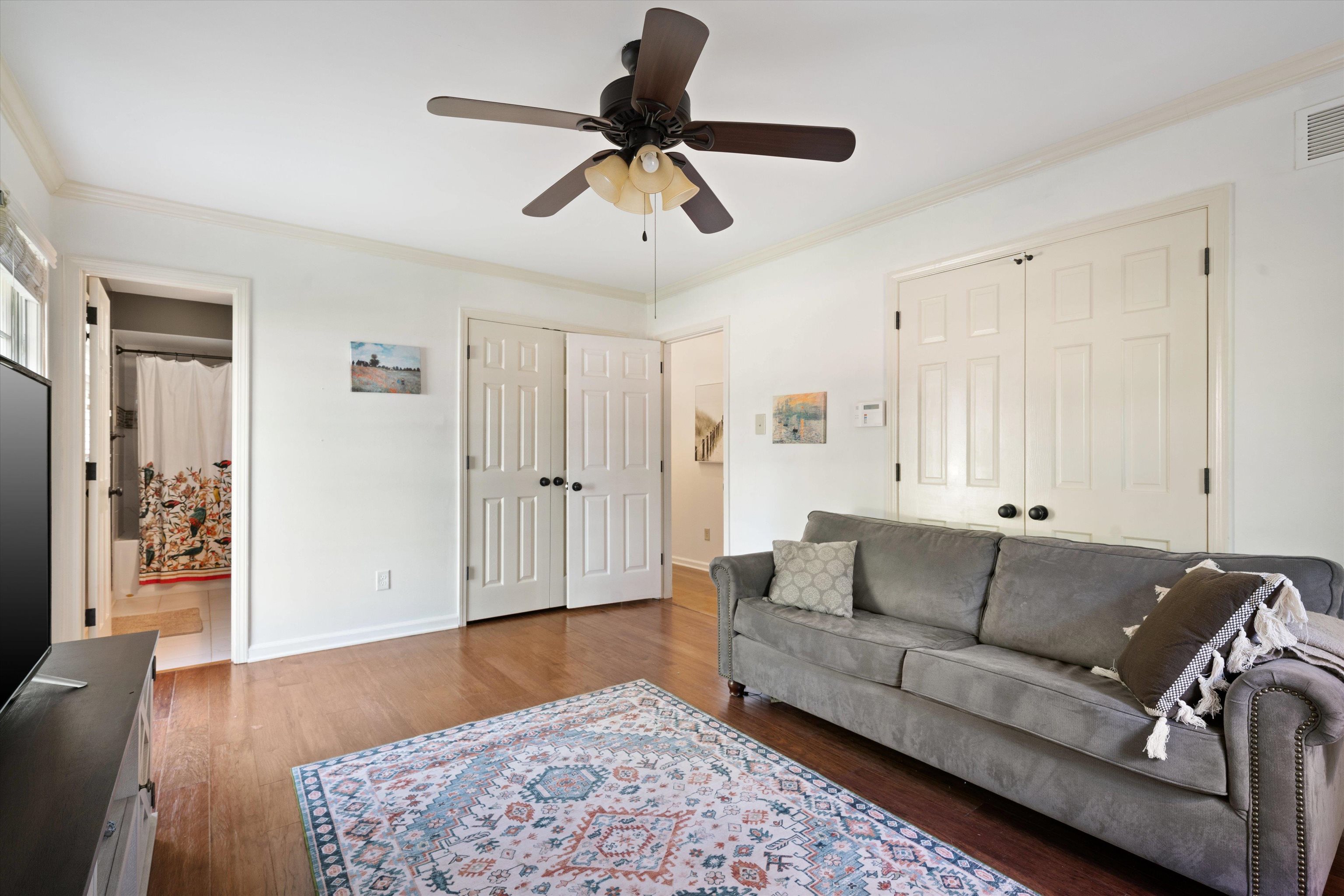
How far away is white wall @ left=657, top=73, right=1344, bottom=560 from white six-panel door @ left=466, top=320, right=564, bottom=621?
1.93 metres

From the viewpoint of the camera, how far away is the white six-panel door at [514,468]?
169 inches

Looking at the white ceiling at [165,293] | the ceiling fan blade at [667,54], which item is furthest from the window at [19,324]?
the ceiling fan blade at [667,54]

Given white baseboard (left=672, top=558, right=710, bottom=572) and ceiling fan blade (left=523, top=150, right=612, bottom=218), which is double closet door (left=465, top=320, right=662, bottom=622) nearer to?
white baseboard (left=672, top=558, right=710, bottom=572)

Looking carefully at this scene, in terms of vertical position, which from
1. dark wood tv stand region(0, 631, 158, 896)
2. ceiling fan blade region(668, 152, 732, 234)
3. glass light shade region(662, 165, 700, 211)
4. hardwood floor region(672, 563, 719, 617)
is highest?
ceiling fan blade region(668, 152, 732, 234)

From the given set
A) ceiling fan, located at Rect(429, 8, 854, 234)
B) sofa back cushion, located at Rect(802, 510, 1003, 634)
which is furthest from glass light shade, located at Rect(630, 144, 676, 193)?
sofa back cushion, located at Rect(802, 510, 1003, 634)

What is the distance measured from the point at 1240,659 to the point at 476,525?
12.7 feet

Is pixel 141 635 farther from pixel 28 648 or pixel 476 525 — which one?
pixel 476 525

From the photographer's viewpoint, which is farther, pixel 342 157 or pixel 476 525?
pixel 476 525

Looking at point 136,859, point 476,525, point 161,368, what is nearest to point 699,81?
point 136,859

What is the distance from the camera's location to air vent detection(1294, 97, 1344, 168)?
2.06 m

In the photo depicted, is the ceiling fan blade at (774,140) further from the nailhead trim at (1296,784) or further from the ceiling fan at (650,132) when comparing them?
the nailhead trim at (1296,784)

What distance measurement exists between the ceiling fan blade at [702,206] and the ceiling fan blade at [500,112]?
1.35 feet

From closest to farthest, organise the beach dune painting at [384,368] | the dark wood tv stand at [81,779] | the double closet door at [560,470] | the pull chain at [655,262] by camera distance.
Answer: the dark wood tv stand at [81,779] < the pull chain at [655,262] < the beach dune painting at [384,368] < the double closet door at [560,470]

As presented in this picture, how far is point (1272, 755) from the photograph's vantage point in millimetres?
1476
